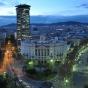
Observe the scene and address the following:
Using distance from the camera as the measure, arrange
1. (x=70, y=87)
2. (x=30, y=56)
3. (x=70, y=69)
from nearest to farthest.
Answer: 1. (x=70, y=87)
2. (x=70, y=69)
3. (x=30, y=56)

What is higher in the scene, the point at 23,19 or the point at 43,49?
the point at 23,19

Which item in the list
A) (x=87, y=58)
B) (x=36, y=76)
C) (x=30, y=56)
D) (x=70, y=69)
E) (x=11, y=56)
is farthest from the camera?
(x=30, y=56)

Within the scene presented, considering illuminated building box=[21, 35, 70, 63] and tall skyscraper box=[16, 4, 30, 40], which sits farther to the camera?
tall skyscraper box=[16, 4, 30, 40]

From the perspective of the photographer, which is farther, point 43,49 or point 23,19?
Result: point 23,19

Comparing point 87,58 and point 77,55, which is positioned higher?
point 77,55

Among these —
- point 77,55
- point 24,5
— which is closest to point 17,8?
point 24,5

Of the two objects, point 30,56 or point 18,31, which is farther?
point 18,31

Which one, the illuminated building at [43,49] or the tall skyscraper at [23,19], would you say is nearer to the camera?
the illuminated building at [43,49]

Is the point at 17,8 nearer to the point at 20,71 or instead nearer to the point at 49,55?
the point at 49,55
